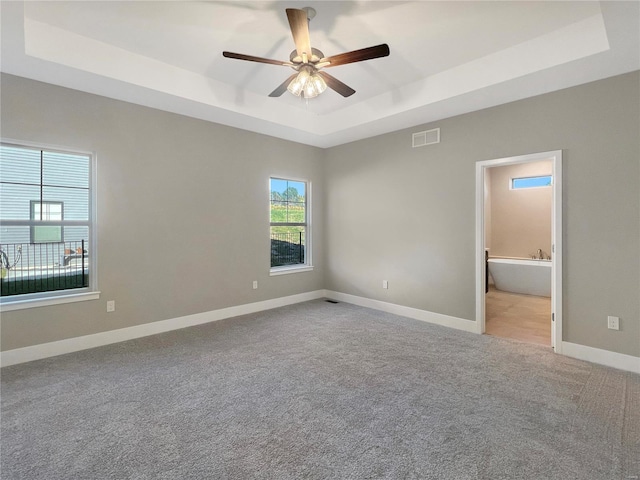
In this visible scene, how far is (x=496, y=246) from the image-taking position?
6.89 metres

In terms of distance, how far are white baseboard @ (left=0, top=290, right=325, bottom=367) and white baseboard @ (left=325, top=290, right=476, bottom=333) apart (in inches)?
41.5

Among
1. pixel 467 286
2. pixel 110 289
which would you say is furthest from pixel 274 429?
pixel 467 286

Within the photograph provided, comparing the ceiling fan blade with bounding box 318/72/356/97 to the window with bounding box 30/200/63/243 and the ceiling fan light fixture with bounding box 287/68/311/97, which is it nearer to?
the ceiling fan light fixture with bounding box 287/68/311/97

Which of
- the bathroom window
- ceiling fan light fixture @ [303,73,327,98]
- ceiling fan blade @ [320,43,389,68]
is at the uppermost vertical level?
ceiling fan blade @ [320,43,389,68]

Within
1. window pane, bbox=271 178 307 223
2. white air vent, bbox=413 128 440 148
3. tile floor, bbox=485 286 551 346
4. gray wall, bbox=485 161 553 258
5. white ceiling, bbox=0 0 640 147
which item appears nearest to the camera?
white ceiling, bbox=0 0 640 147

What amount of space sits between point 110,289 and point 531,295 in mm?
6824

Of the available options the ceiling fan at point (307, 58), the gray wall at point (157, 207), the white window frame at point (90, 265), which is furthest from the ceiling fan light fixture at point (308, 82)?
the white window frame at point (90, 265)

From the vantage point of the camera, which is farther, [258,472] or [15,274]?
[15,274]

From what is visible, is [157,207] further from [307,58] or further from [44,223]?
[307,58]

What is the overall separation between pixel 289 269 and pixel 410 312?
2.08 metres

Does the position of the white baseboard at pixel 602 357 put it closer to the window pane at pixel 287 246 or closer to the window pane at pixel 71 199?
the window pane at pixel 287 246

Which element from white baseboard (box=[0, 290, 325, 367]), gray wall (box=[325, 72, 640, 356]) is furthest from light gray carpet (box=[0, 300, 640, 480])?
gray wall (box=[325, 72, 640, 356])

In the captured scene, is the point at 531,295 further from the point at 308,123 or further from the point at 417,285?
the point at 308,123

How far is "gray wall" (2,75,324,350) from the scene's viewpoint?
314cm
